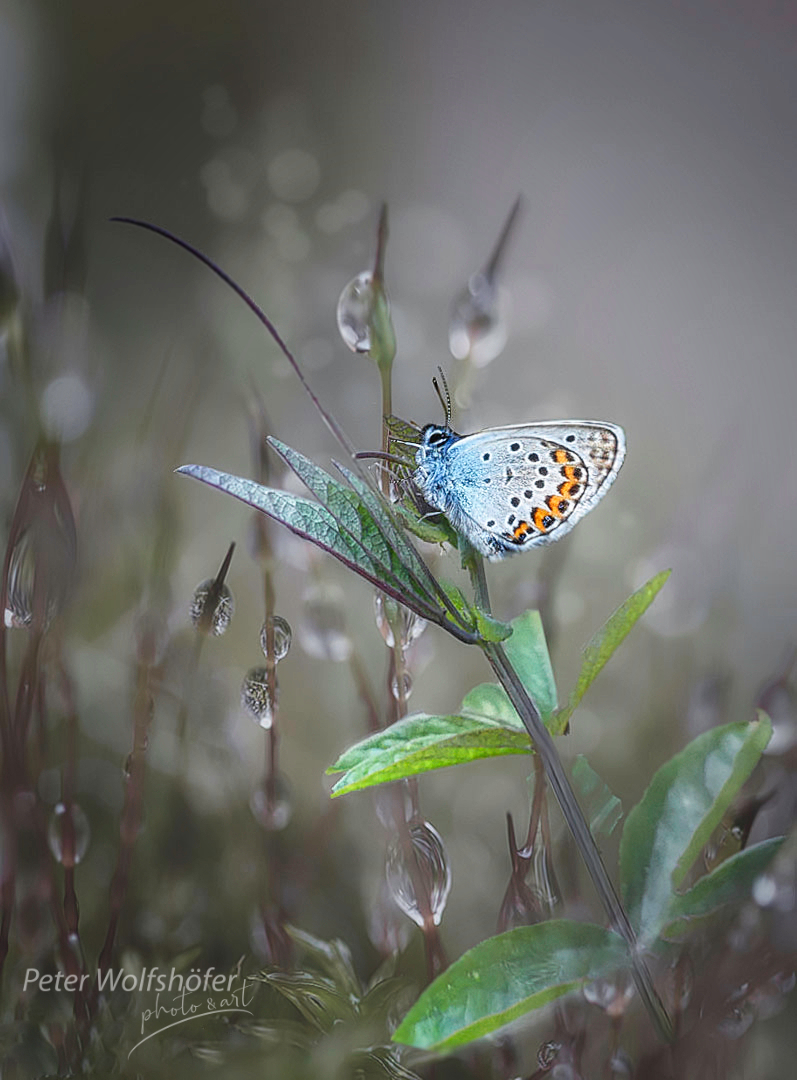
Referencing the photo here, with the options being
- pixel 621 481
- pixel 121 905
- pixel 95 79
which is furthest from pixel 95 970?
pixel 95 79

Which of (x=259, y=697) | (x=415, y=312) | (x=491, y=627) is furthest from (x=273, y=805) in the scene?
(x=415, y=312)

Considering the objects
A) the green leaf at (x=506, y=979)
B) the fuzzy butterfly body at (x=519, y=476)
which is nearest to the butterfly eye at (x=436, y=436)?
the fuzzy butterfly body at (x=519, y=476)

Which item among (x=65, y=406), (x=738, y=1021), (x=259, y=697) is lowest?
(x=738, y=1021)

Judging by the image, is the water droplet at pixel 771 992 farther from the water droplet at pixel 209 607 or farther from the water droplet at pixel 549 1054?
the water droplet at pixel 209 607

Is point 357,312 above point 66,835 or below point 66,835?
above

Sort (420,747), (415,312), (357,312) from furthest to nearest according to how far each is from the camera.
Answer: (415,312), (357,312), (420,747)

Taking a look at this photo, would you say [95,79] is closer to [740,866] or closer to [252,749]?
[252,749]

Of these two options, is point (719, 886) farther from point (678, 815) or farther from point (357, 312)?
point (357, 312)
